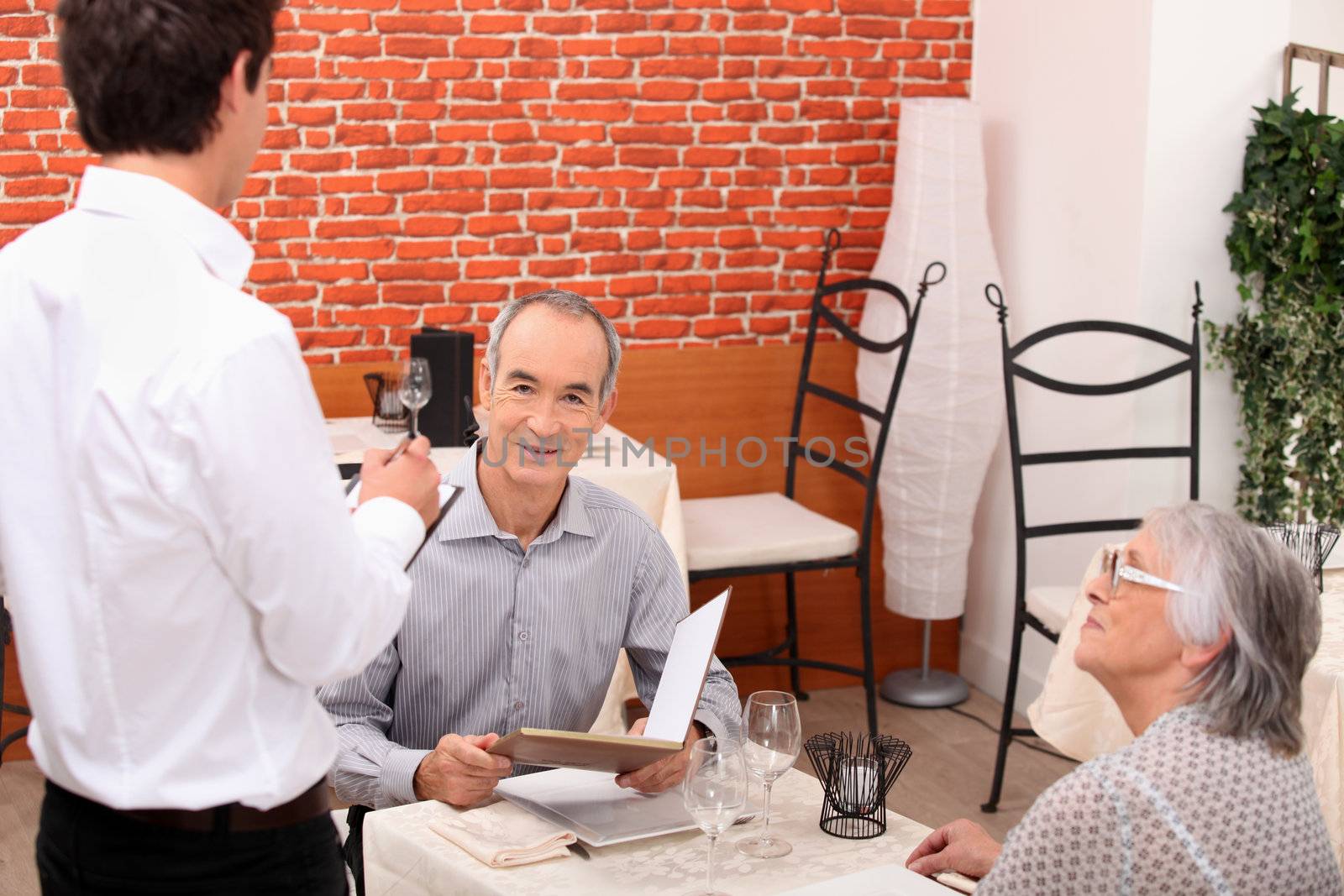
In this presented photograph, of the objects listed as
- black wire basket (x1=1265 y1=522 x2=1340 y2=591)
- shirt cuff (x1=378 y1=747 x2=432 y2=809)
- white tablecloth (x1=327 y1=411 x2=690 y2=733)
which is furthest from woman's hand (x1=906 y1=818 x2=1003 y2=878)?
white tablecloth (x1=327 y1=411 x2=690 y2=733)

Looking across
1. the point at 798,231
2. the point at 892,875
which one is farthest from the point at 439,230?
the point at 892,875

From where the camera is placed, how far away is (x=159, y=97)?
114 centimetres

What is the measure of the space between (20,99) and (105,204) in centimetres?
280

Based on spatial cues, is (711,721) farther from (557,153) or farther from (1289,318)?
(557,153)

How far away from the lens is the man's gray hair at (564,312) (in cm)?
217

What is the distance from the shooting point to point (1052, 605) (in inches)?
136

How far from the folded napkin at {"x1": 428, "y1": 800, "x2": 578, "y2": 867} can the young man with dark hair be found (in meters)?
0.37

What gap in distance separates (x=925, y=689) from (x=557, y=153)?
1912 mm

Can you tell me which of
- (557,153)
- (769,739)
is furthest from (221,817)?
(557,153)

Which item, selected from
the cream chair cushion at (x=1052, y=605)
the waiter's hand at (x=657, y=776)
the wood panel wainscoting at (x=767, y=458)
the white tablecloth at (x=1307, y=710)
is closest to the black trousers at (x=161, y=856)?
the waiter's hand at (x=657, y=776)

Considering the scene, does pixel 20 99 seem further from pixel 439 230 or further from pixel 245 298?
pixel 245 298

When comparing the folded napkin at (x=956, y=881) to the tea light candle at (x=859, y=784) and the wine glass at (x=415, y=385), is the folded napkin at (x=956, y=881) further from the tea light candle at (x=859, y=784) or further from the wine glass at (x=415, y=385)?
the wine glass at (x=415, y=385)

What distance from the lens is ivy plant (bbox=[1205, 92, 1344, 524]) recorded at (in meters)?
3.55

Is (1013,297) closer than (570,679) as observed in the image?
No
